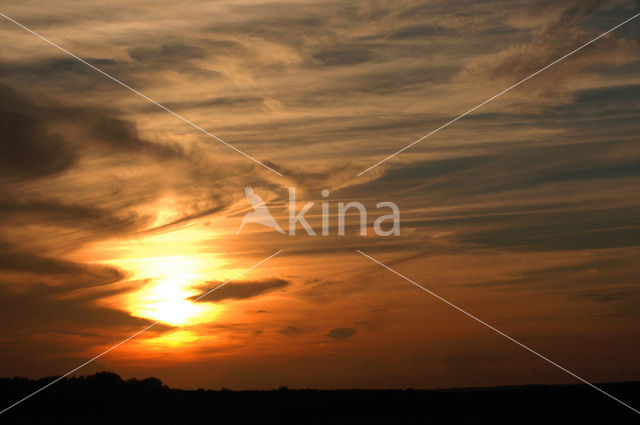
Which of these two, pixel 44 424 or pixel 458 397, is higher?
pixel 44 424

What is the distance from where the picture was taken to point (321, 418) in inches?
1756

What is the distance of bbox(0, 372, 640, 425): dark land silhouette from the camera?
43875 mm

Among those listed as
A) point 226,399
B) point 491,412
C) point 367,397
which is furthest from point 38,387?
point 491,412

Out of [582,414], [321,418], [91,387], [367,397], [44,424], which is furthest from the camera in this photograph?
[367,397]

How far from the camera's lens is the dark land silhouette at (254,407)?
144 ft

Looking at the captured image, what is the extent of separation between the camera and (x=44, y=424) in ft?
135

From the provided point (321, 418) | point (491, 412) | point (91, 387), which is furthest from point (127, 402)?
point (491, 412)

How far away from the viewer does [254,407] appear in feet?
166

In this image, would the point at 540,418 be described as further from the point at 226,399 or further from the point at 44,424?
the point at 44,424

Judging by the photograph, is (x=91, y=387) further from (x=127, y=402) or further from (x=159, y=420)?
(x=159, y=420)

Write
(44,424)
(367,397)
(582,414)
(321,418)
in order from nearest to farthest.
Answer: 1. (44,424)
2. (321,418)
3. (582,414)
4. (367,397)

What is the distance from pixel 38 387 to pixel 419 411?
1138 inches

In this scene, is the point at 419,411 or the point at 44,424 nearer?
the point at 44,424

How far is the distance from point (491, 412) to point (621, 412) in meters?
9.20
